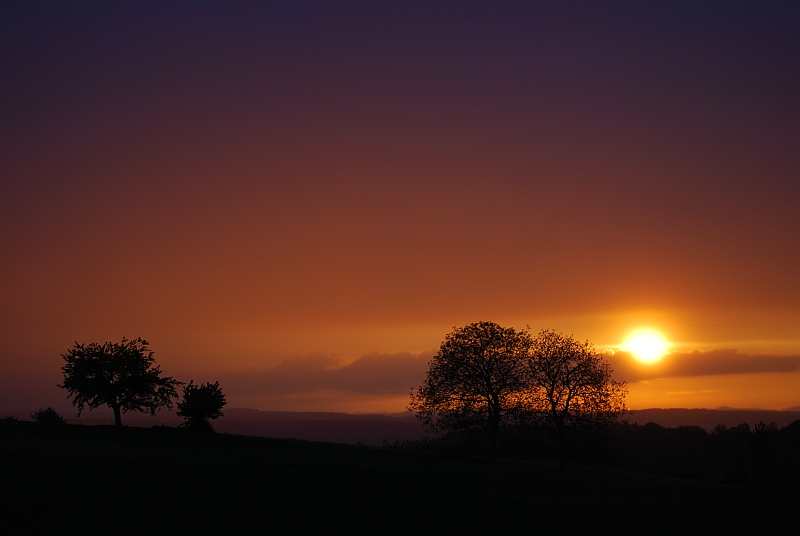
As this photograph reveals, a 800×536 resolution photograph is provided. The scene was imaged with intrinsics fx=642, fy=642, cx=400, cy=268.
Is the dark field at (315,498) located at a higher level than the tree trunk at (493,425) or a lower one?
lower

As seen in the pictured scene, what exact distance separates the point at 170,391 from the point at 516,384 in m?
37.4

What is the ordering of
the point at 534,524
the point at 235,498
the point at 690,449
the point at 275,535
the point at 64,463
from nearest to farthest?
the point at 275,535 < the point at 534,524 < the point at 235,498 < the point at 64,463 < the point at 690,449

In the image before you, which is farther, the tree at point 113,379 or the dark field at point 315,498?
the tree at point 113,379

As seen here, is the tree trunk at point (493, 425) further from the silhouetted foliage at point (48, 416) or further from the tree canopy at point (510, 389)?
the silhouetted foliage at point (48, 416)

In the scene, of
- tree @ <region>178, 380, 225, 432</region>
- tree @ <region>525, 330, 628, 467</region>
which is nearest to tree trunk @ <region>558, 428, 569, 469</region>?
tree @ <region>525, 330, 628, 467</region>

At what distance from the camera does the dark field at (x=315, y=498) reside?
23.9m

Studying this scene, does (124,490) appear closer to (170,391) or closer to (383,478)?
(383,478)

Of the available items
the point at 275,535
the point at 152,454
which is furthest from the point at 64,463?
the point at 275,535

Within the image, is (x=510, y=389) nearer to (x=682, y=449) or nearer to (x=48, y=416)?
(x=48, y=416)

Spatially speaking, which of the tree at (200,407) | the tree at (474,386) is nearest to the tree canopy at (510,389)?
the tree at (474,386)

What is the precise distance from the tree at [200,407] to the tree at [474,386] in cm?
2199

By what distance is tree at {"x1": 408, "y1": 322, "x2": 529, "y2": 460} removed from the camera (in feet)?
199

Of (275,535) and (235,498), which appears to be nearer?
(275,535)

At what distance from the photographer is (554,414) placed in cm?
6194
